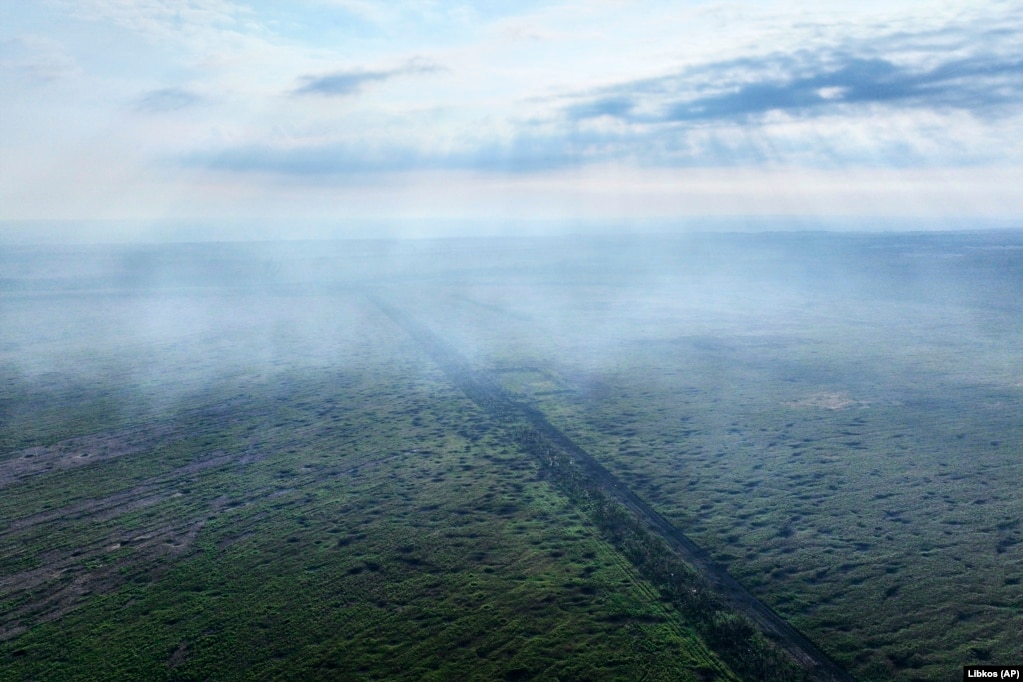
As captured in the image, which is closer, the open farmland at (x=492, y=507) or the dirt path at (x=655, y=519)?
the dirt path at (x=655, y=519)

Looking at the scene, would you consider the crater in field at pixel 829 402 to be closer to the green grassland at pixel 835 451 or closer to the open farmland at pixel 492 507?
the green grassland at pixel 835 451

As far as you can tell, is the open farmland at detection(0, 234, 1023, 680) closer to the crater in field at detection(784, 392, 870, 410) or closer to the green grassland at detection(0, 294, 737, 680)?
the green grassland at detection(0, 294, 737, 680)

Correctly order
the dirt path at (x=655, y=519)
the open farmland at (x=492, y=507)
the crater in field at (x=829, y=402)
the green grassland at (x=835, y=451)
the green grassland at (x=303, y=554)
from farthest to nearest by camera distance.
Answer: the crater in field at (x=829, y=402), the green grassland at (x=835, y=451), the open farmland at (x=492, y=507), the green grassland at (x=303, y=554), the dirt path at (x=655, y=519)

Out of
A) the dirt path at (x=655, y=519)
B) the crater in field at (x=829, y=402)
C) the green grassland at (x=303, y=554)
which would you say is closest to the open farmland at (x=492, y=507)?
the green grassland at (x=303, y=554)

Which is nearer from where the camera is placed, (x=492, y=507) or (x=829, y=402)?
(x=492, y=507)

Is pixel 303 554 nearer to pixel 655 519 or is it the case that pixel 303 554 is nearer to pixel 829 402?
pixel 655 519

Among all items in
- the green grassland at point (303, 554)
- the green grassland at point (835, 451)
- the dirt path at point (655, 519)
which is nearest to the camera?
the dirt path at point (655, 519)

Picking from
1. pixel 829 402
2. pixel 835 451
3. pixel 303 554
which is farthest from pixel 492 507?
pixel 829 402
